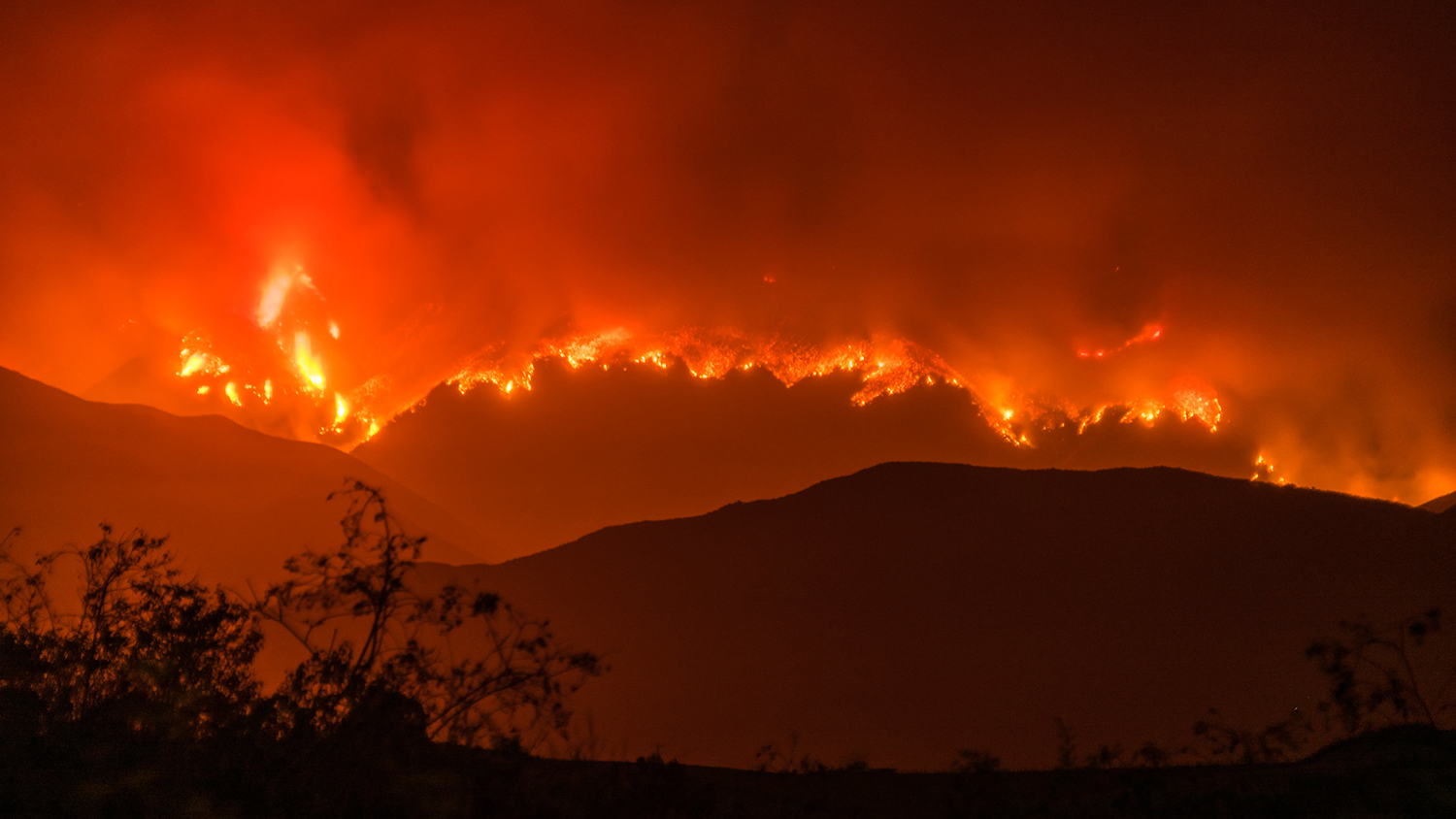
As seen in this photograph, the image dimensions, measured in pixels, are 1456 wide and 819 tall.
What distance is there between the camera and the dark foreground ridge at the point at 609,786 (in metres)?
8.27

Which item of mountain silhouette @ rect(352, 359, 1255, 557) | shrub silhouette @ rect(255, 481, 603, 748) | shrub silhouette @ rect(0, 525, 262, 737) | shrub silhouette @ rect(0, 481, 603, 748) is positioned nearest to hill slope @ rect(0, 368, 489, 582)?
mountain silhouette @ rect(352, 359, 1255, 557)

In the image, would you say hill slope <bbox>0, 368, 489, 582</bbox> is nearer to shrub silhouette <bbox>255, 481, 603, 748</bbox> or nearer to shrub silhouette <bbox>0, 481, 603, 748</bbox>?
shrub silhouette <bbox>0, 481, 603, 748</bbox>

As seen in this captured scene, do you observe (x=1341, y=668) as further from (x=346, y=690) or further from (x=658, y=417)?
(x=658, y=417)

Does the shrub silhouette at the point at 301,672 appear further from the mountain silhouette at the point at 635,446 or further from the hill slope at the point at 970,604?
the mountain silhouette at the point at 635,446

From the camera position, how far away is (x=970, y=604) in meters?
38.5

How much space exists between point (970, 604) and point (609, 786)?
30278 millimetres

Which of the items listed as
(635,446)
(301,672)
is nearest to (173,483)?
(635,446)

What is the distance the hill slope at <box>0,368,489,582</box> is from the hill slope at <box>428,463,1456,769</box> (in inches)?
818

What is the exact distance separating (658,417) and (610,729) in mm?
45879

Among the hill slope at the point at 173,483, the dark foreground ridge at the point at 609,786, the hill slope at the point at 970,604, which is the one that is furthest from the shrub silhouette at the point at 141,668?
the hill slope at the point at 173,483

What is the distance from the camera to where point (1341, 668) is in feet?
45.6

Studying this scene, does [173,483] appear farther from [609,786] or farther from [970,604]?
[609,786]

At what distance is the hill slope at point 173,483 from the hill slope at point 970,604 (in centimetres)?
2078

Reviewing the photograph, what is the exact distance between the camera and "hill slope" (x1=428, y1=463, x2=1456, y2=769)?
101 ft
